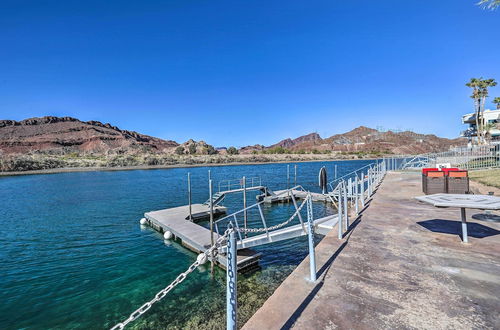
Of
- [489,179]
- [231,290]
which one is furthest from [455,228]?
[489,179]

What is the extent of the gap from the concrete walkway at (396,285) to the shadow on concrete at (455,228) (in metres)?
0.02

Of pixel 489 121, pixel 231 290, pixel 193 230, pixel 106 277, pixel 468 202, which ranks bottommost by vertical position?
pixel 106 277

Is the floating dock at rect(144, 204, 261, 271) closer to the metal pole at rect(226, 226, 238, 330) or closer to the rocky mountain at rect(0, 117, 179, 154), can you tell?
the metal pole at rect(226, 226, 238, 330)

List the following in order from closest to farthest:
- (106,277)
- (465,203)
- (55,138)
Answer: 1. (465,203)
2. (106,277)
3. (55,138)

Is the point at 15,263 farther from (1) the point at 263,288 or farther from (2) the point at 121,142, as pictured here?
(2) the point at 121,142

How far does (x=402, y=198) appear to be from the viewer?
9.62 m

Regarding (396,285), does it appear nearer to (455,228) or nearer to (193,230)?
(455,228)

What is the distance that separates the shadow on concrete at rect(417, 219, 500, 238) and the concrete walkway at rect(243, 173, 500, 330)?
24mm

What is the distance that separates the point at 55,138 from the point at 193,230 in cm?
17317

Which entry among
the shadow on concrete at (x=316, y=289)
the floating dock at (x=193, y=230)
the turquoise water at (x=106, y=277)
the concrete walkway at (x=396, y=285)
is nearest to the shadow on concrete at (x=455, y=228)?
the concrete walkway at (x=396, y=285)

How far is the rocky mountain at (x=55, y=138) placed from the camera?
12394 centimetres

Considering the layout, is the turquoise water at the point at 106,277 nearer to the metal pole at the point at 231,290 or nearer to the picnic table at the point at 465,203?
the metal pole at the point at 231,290

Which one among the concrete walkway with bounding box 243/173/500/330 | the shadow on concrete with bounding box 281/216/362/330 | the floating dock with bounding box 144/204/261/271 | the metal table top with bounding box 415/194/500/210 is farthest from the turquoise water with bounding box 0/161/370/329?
the metal table top with bounding box 415/194/500/210

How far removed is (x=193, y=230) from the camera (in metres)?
11.9
